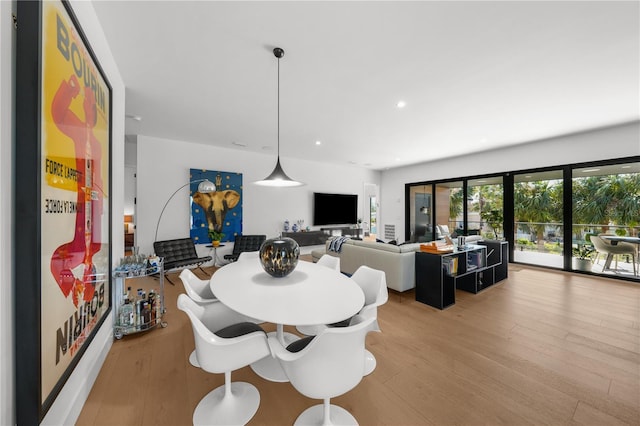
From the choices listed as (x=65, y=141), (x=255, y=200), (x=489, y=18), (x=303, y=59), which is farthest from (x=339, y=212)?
(x=65, y=141)

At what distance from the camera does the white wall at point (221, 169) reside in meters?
4.74

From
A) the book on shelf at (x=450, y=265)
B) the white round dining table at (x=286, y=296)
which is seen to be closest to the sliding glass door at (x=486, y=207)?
the book on shelf at (x=450, y=265)

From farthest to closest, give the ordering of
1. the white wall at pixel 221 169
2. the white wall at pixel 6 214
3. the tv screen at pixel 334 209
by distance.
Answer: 1. the tv screen at pixel 334 209
2. the white wall at pixel 221 169
3. the white wall at pixel 6 214

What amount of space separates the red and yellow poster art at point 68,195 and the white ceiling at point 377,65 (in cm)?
85

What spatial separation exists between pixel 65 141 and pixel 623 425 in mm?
3544

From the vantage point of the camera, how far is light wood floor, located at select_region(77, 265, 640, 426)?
5.15ft

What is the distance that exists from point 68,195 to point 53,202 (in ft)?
0.60

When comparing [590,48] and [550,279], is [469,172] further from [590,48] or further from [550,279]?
[590,48]

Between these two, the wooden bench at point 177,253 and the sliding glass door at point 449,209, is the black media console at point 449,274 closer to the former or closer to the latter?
the sliding glass door at point 449,209

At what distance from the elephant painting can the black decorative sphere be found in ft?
12.7

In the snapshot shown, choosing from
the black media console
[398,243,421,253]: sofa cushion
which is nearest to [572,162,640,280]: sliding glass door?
the black media console

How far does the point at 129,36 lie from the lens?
2113 millimetres

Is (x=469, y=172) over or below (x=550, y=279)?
over

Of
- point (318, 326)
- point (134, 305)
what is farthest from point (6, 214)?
point (318, 326)
